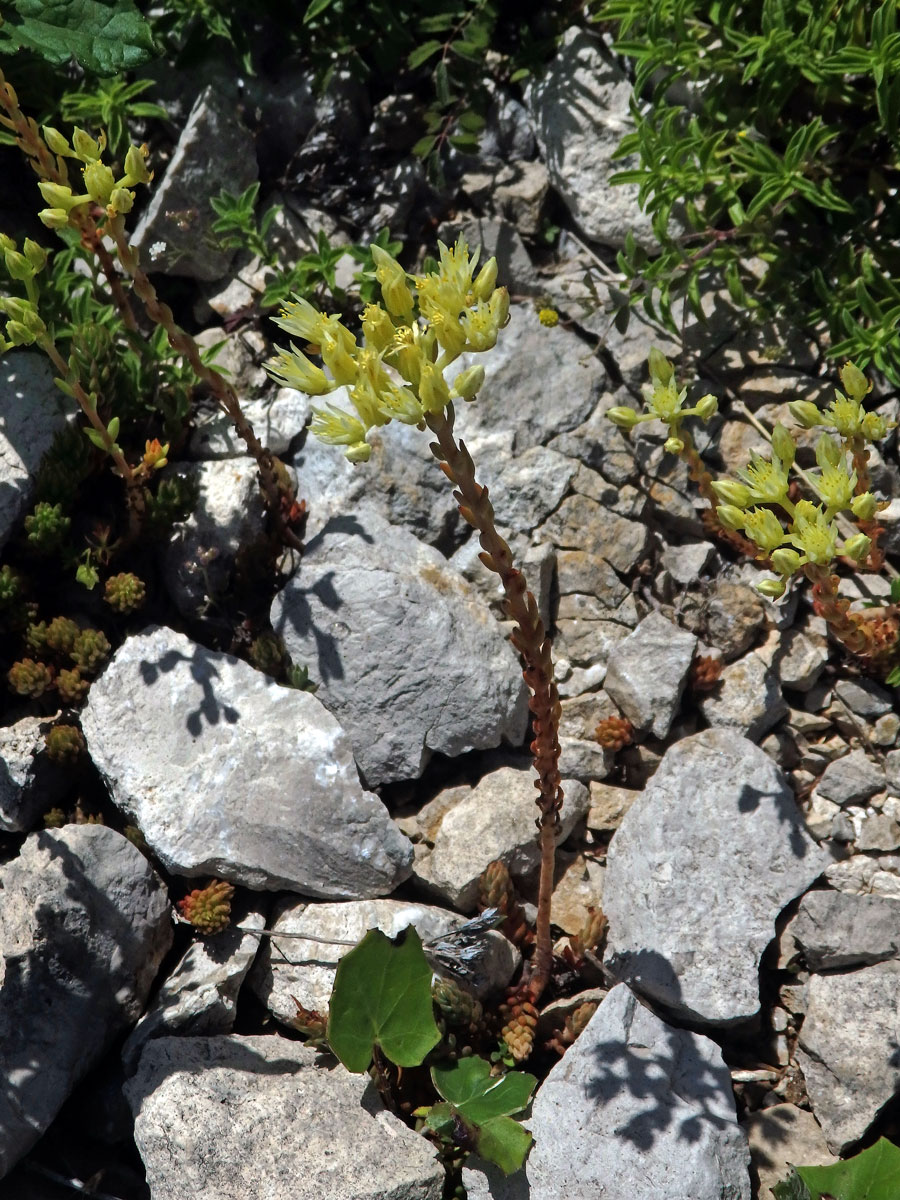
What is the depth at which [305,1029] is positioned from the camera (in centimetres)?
386

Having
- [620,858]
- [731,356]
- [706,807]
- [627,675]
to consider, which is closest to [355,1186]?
[620,858]

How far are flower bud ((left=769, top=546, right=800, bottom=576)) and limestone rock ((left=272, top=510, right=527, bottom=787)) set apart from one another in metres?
1.30

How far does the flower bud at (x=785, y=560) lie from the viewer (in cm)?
344

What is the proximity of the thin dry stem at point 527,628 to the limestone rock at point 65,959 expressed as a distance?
5.20ft

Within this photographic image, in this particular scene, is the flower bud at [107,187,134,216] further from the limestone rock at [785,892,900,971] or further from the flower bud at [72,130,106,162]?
the limestone rock at [785,892,900,971]

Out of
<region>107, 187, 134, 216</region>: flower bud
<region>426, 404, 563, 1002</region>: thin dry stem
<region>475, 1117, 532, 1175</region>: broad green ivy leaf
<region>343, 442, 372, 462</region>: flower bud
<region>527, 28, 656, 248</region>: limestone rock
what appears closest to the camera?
<region>426, 404, 563, 1002</region>: thin dry stem

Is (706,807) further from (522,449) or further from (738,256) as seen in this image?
(738,256)

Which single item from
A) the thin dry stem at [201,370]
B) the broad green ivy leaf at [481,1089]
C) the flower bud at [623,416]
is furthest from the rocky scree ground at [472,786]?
the flower bud at [623,416]

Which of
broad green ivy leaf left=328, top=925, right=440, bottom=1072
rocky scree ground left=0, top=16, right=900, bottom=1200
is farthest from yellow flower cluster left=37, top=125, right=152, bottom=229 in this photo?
broad green ivy leaf left=328, top=925, right=440, bottom=1072

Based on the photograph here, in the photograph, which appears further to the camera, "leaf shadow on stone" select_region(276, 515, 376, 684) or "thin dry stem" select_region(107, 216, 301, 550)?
"leaf shadow on stone" select_region(276, 515, 376, 684)

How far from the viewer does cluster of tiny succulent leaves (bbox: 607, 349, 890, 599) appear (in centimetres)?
351

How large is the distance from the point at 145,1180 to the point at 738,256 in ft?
14.8

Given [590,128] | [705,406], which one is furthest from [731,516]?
[590,128]

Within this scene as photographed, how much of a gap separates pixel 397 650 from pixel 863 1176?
2492 millimetres
